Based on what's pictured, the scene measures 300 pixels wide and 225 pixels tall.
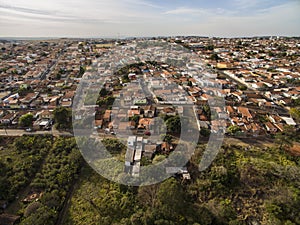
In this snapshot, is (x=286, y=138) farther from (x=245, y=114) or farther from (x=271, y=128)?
(x=245, y=114)

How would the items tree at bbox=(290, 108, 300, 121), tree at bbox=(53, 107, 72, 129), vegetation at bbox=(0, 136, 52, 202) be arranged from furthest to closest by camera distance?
tree at bbox=(290, 108, 300, 121), tree at bbox=(53, 107, 72, 129), vegetation at bbox=(0, 136, 52, 202)

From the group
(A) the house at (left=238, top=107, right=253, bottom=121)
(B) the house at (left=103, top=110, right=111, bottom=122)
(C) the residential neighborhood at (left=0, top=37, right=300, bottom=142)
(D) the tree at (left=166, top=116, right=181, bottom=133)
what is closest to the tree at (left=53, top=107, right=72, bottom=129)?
(C) the residential neighborhood at (left=0, top=37, right=300, bottom=142)

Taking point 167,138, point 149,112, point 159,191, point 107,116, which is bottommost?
point 159,191

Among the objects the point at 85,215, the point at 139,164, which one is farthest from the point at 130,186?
the point at 85,215

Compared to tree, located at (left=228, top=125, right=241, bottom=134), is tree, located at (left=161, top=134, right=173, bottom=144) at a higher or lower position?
lower

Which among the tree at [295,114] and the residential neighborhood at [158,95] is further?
the tree at [295,114]

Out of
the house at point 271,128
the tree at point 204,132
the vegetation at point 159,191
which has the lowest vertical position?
the vegetation at point 159,191

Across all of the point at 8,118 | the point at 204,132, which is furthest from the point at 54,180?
the point at 204,132

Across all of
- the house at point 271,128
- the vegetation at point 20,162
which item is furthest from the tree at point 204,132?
the vegetation at point 20,162

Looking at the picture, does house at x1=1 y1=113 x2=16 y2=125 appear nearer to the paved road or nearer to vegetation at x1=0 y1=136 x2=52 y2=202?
the paved road

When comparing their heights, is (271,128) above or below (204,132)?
above

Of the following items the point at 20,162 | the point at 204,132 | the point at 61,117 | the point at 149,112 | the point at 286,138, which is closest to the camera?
the point at 20,162

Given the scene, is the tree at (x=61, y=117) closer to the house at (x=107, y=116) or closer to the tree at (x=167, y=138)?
the house at (x=107, y=116)
